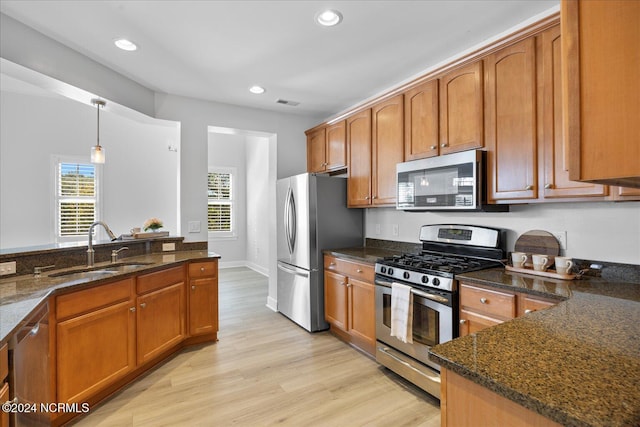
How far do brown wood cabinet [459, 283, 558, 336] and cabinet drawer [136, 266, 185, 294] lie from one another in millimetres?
2421

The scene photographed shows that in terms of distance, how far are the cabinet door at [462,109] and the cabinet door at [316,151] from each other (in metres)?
1.82

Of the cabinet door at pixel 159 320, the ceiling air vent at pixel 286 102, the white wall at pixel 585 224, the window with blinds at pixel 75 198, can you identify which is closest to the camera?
the white wall at pixel 585 224

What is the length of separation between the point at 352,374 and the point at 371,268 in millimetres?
902

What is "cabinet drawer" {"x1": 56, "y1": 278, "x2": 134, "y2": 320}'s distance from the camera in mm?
1986

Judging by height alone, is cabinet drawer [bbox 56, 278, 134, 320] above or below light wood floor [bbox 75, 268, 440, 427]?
above

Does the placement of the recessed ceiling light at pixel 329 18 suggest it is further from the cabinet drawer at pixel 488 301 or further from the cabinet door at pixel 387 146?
the cabinet drawer at pixel 488 301

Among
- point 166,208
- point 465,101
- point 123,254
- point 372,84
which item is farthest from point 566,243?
point 166,208

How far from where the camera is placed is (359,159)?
358 cm

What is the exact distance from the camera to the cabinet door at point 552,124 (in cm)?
192

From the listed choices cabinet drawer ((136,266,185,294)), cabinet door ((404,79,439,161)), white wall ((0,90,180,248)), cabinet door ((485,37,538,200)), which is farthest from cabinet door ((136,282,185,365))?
cabinet door ((485,37,538,200))

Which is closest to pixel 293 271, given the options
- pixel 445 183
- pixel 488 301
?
pixel 445 183

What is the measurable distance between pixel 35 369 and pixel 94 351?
39 centimetres

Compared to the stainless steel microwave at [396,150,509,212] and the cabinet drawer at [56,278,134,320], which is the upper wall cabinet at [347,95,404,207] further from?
the cabinet drawer at [56,278,134,320]

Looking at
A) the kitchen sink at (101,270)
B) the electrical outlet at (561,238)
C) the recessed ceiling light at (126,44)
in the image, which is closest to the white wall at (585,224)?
the electrical outlet at (561,238)
